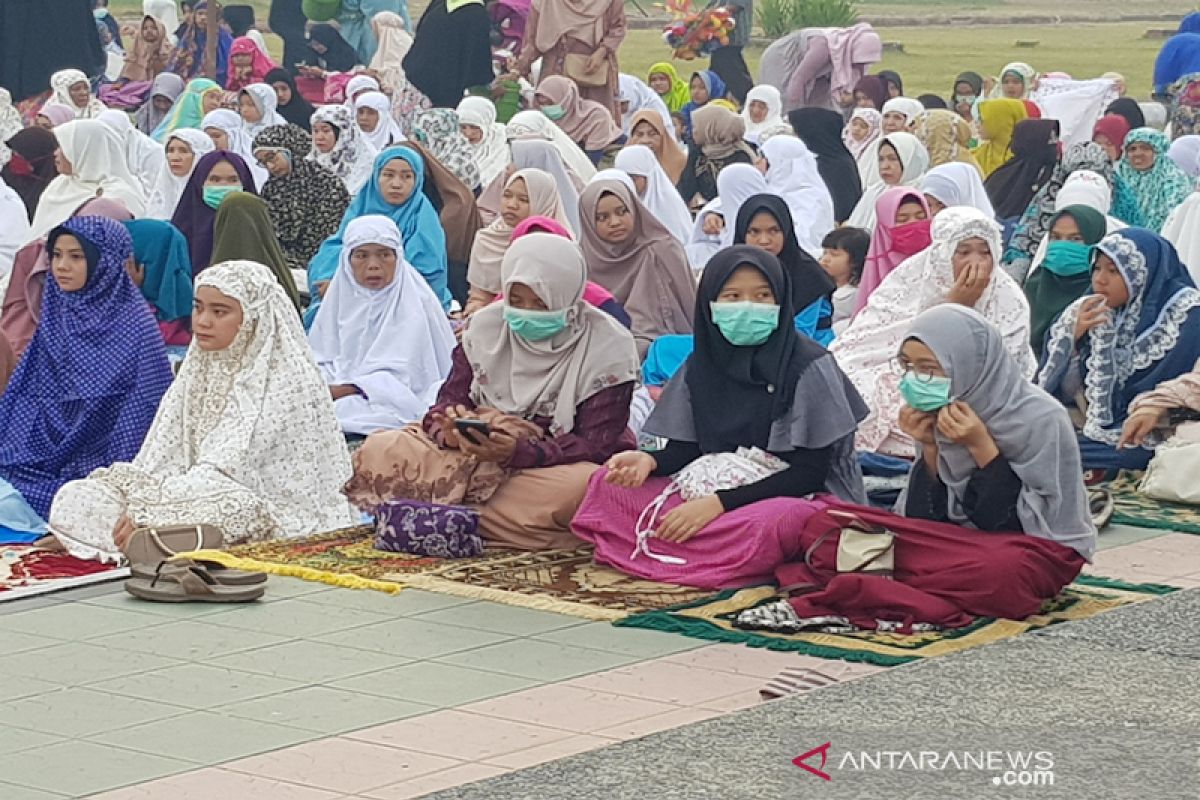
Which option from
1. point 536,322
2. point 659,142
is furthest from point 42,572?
point 659,142

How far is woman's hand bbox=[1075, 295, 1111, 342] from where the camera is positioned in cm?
766

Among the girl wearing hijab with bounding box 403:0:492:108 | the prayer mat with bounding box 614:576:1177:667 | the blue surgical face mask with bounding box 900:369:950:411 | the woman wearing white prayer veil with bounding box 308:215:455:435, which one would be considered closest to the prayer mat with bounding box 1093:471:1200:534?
the prayer mat with bounding box 614:576:1177:667

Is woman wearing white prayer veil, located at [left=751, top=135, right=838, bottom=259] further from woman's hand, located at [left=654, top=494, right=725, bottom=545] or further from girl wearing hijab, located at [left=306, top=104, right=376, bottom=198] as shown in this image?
woman's hand, located at [left=654, top=494, right=725, bottom=545]

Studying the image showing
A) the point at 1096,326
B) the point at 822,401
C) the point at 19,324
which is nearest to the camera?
the point at 822,401

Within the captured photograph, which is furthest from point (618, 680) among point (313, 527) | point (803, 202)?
point (803, 202)

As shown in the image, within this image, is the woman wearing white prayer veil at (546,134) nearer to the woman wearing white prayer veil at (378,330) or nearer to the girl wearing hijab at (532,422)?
the woman wearing white prayer veil at (378,330)

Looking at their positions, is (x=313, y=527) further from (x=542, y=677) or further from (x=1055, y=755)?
(x=1055, y=755)

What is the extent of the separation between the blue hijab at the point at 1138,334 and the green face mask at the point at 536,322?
2059mm

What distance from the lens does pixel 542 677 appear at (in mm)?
5129

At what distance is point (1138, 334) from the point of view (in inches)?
302

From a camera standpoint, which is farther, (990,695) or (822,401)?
(822,401)

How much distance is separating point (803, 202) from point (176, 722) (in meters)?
8.49

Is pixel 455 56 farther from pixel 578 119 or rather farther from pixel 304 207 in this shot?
pixel 304 207

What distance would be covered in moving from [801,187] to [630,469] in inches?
278
